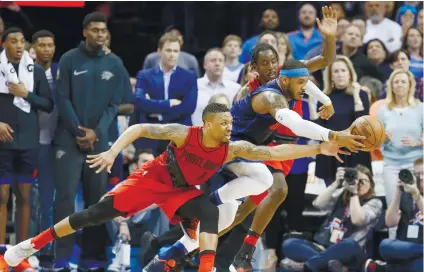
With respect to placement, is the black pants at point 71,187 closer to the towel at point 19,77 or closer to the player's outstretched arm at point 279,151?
the towel at point 19,77

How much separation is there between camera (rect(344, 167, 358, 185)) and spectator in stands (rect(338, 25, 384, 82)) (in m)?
1.89

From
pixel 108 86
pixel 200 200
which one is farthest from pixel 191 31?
pixel 200 200

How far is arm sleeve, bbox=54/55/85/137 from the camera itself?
11.4m

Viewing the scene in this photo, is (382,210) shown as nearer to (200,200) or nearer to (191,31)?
(200,200)

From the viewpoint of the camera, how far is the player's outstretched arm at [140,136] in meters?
8.88

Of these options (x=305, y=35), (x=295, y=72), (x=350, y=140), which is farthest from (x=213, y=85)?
(x=350, y=140)

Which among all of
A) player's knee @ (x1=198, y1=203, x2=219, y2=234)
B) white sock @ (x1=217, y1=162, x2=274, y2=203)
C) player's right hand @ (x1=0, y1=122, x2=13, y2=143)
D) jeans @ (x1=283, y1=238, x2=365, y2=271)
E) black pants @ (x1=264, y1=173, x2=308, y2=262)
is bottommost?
jeans @ (x1=283, y1=238, x2=365, y2=271)

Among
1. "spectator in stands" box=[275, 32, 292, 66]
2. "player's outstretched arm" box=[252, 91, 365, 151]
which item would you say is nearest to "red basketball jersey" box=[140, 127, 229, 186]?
"player's outstretched arm" box=[252, 91, 365, 151]

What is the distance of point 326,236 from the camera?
11805mm

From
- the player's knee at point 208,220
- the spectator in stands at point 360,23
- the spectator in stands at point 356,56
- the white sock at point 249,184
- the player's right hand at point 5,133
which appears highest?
the spectator in stands at point 360,23

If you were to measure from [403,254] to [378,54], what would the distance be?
3106 mm

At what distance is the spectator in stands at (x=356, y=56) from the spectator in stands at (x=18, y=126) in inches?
149

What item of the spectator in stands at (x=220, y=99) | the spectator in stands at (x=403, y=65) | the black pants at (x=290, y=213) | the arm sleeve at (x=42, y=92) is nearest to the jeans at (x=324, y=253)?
the black pants at (x=290, y=213)

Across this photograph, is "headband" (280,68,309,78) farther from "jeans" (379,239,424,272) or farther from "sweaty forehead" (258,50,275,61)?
"jeans" (379,239,424,272)
